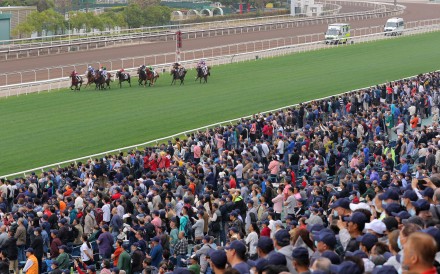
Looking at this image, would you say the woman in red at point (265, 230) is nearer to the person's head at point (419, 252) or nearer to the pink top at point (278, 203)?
the pink top at point (278, 203)

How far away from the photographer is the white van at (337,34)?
57.3m

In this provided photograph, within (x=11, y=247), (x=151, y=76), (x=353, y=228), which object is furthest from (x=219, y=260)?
(x=151, y=76)

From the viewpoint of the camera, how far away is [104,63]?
49.5 m

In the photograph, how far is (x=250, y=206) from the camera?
15.2 metres

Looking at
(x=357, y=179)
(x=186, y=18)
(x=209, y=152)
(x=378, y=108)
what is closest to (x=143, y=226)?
(x=357, y=179)

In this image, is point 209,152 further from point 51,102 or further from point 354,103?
point 51,102

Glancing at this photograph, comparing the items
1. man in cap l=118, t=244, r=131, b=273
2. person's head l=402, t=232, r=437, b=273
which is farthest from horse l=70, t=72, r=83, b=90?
person's head l=402, t=232, r=437, b=273

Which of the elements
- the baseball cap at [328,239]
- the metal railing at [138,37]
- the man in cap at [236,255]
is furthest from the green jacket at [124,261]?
the metal railing at [138,37]

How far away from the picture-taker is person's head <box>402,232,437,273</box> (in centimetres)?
728

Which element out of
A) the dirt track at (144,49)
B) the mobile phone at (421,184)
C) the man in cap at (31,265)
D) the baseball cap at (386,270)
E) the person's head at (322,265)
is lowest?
the dirt track at (144,49)

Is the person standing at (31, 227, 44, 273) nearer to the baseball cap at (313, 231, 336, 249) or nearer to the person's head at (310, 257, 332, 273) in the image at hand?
the baseball cap at (313, 231, 336, 249)

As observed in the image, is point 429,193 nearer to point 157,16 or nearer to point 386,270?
point 386,270

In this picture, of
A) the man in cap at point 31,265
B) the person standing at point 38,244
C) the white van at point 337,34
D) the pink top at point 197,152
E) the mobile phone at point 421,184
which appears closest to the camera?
the mobile phone at point 421,184

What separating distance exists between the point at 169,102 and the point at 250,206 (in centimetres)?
2154
